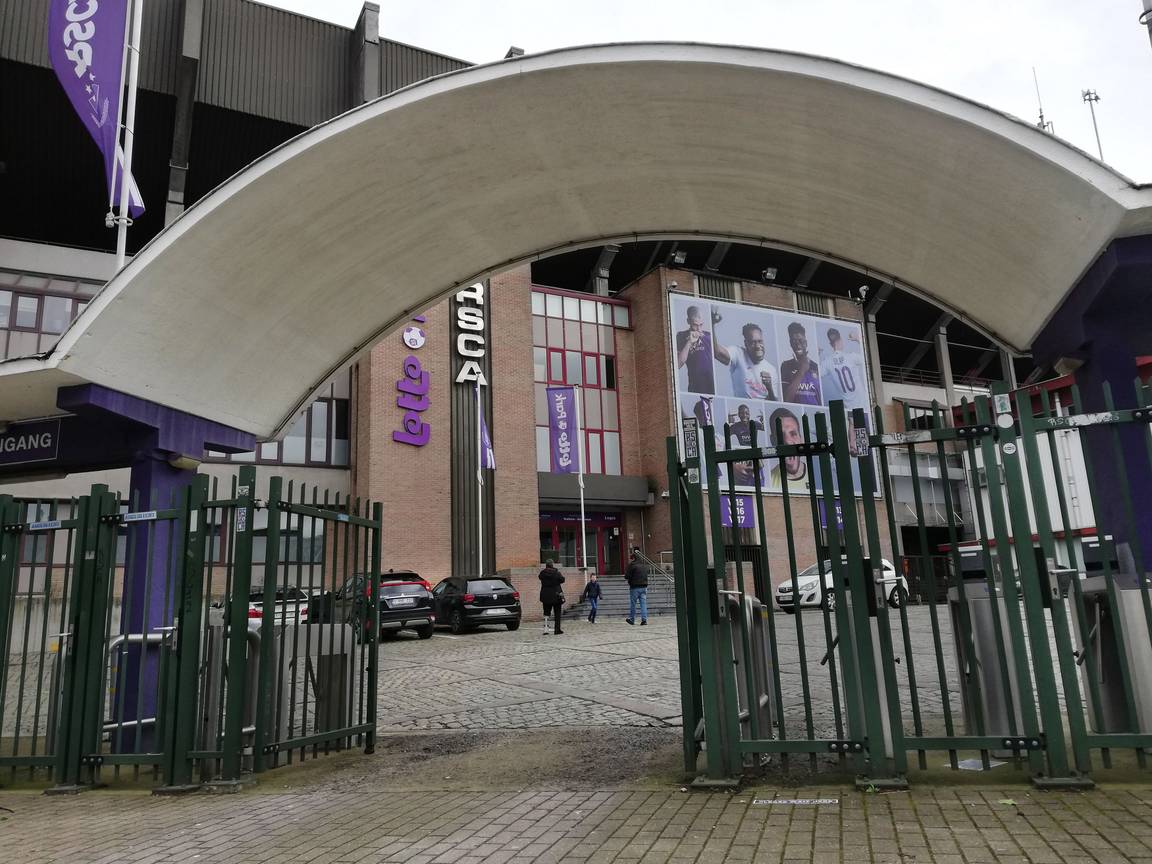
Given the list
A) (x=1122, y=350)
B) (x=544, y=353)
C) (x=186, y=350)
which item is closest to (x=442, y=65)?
(x=544, y=353)

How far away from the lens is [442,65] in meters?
27.7

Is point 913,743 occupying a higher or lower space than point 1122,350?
lower

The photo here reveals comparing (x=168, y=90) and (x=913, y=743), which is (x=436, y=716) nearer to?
(x=913, y=743)

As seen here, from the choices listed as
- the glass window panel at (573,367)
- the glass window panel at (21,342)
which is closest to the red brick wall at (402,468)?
the glass window panel at (573,367)

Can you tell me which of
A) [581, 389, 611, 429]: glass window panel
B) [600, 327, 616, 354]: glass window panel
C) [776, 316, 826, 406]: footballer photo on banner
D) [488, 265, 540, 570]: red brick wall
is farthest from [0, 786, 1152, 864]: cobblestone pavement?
[776, 316, 826, 406]: footballer photo on banner

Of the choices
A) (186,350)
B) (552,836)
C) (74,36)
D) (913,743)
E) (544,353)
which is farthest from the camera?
(544,353)

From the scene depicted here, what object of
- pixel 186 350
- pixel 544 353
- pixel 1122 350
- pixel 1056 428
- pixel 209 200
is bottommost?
pixel 1056 428

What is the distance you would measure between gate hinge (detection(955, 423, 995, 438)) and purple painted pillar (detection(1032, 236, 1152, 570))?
40.4 inches

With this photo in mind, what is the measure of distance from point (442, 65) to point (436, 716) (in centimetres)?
2371

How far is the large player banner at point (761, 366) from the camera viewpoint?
3534cm

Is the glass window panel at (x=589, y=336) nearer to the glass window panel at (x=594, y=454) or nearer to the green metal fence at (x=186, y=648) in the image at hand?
the glass window panel at (x=594, y=454)

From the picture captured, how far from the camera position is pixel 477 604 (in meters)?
21.5

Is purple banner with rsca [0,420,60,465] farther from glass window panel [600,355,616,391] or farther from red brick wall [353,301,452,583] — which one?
glass window panel [600,355,616,391]

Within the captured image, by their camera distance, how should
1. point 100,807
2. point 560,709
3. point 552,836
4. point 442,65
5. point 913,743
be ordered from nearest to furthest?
1. point 552,836
2. point 913,743
3. point 100,807
4. point 560,709
5. point 442,65
